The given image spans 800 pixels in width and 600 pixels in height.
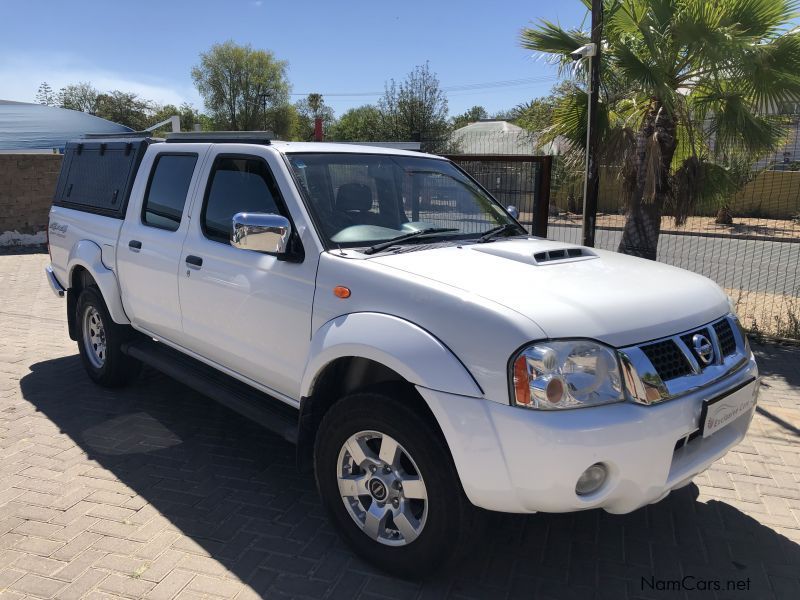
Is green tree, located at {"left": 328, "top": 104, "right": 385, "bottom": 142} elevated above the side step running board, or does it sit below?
above

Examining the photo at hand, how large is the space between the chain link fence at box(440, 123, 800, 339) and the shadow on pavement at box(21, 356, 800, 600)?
421 centimetres

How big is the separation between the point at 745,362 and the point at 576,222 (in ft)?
21.6

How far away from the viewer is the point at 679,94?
736 cm

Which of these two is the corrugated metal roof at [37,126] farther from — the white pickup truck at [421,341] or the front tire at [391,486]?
the front tire at [391,486]

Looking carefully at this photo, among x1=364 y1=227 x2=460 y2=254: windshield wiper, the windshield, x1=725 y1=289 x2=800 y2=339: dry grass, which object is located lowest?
x1=725 y1=289 x2=800 y2=339: dry grass

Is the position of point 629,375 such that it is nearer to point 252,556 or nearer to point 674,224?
point 252,556

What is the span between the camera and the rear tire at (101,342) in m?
5.17

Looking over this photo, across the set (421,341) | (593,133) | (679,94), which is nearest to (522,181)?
(593,133)

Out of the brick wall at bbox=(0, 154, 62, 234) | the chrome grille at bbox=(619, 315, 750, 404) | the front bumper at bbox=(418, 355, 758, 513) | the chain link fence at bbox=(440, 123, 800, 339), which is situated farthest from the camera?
the brick wall at bbox=(0, 154, 62, 234)

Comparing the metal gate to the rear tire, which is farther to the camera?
the metal gate

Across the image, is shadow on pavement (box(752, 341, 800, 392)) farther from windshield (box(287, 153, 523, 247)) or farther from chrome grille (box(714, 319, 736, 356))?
windshield (box(287, 153, 523, 247))

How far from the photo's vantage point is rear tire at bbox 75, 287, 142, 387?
517 cm

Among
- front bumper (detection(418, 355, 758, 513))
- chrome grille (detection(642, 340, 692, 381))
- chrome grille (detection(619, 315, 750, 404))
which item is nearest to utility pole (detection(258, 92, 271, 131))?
chrome grille (detection(619, 315, 750, 404))

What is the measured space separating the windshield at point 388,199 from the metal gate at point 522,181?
275 cm
